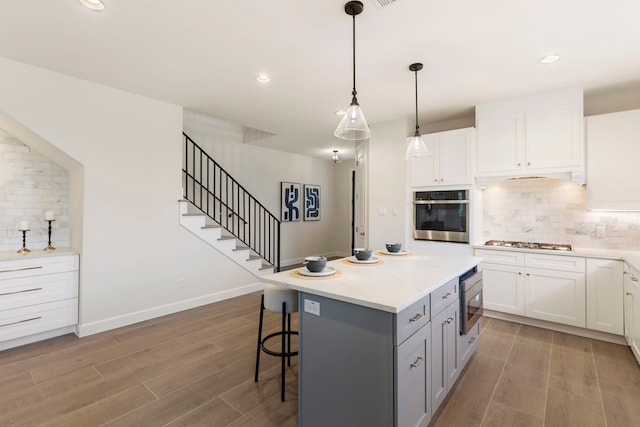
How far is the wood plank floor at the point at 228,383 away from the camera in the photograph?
188 cm

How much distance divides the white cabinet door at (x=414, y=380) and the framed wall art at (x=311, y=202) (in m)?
5.61

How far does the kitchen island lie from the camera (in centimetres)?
138

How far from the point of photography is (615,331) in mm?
2834

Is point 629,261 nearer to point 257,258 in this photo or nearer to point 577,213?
point 577,213

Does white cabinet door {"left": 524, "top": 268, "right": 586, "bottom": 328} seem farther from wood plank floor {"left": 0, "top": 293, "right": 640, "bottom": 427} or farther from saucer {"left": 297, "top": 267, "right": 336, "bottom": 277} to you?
saucer {"left": 297, "top": 267, "right": 336, "bottom": 277}

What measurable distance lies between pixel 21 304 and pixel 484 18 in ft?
15.2

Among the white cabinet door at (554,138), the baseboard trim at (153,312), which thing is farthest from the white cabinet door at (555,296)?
the baseboard trim at (153,312)

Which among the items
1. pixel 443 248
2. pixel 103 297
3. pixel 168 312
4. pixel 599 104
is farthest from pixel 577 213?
pixel 103 297

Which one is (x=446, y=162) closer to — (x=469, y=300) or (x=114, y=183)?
(x=469, y=300)

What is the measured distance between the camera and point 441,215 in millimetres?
3895

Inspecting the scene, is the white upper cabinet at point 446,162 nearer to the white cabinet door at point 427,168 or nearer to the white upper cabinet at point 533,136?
the white cabinet door at point 427,168

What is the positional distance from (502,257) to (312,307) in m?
2.79

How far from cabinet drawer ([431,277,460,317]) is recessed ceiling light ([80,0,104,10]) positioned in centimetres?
281

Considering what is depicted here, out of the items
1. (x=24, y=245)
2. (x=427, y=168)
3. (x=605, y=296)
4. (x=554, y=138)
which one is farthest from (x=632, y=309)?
(x=24, y=245)
